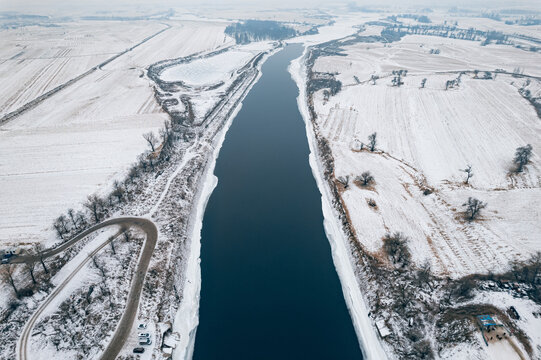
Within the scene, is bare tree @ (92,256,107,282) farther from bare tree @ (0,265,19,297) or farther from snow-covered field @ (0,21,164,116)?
snow-covered field @ (0,21,164,116)

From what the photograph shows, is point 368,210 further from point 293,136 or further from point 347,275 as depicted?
point 293,136

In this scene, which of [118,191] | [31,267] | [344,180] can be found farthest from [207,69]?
[31,267]

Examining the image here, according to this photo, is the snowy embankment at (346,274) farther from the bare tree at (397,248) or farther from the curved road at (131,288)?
the curved road at (131,288)

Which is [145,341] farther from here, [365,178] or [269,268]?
[365,178]

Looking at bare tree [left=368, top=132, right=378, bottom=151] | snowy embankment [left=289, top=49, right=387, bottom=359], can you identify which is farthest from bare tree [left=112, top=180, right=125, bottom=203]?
bare tree [left=368, top=132, right=378, bottom=151]

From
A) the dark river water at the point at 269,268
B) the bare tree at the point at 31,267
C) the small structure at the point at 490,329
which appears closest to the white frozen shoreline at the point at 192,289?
the dark river water at the point at 269,268
